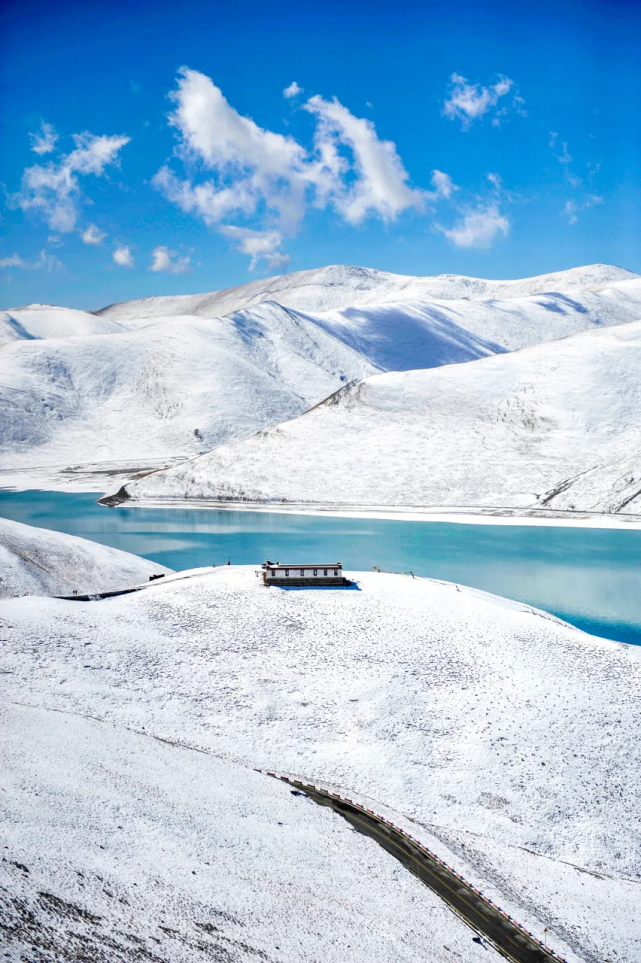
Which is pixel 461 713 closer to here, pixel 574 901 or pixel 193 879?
pixel 574 901

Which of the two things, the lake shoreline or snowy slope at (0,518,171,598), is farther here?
the lake shoreline

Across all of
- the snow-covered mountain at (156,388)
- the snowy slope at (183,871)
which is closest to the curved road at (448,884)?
the snowy slope at (183,871)

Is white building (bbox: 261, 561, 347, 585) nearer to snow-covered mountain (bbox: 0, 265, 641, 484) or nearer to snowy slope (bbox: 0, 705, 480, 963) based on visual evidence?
snowy slope (bbox: 0, 705, 480, 963)

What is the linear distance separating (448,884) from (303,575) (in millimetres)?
19076

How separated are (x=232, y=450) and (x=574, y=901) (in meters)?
80.4

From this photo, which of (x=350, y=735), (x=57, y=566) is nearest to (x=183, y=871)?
(x=350, y=735)

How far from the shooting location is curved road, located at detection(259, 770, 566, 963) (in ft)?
51.3

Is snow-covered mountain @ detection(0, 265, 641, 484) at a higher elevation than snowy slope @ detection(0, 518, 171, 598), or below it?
higher

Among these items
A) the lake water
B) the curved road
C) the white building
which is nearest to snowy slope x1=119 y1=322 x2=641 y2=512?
the lake water

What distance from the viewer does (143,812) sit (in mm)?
18016

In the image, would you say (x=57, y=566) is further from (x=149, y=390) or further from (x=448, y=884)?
(x=149, y=390)

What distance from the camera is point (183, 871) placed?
1594 centimetres

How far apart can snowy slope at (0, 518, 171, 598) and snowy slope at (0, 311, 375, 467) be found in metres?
70.2

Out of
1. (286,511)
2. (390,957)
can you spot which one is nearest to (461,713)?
(390,957)
